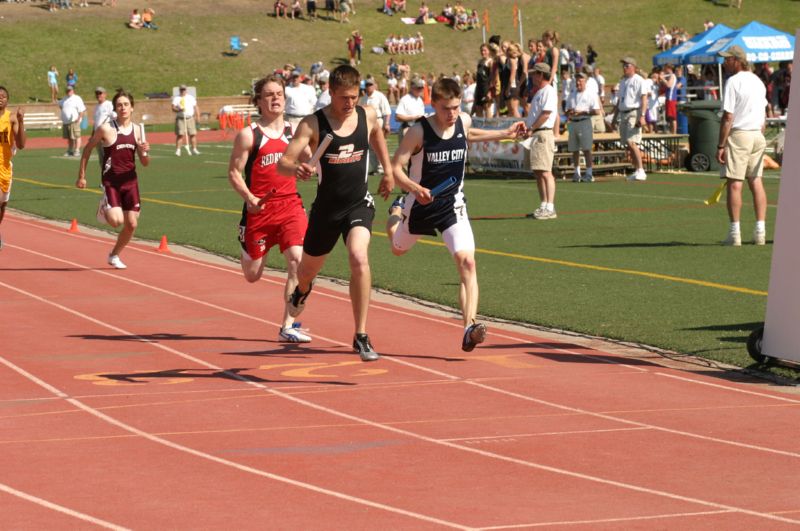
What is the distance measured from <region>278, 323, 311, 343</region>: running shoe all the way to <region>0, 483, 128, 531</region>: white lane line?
4.69 meters

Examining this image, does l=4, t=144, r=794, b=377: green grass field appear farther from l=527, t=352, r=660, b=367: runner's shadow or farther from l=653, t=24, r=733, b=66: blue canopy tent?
l=653, t=24, r=733, b=66: blue canopy tent

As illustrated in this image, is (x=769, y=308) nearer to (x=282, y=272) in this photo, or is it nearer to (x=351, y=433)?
(x=351, y=433)

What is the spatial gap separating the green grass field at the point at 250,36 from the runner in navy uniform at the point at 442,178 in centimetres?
5335

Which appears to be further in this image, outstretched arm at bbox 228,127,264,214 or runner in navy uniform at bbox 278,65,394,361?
outstretched arm at bbox 228,127,264,214

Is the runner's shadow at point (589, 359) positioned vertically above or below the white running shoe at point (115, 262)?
above

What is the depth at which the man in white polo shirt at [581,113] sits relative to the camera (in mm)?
26562

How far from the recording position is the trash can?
29.5 m

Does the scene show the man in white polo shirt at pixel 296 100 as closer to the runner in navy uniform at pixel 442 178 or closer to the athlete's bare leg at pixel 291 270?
the athlete's bare leg at pixel 291 270

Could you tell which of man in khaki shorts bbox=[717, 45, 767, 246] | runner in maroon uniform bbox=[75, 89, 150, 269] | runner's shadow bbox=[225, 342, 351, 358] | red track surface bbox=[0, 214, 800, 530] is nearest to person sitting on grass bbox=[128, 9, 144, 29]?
runner in maroon uniform bbox=[75, 89, 150, 269]

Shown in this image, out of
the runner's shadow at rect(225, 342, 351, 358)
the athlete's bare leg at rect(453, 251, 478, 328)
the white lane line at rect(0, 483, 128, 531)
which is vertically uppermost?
the athlete's bare leg at rect(453, 251, 478, 328)

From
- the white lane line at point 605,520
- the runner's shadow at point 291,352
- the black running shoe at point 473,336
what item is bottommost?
the runner's shadow at point 291,352

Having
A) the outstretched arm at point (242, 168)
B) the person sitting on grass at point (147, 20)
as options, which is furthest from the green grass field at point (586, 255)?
the person sitting on grass at point (147, 20)

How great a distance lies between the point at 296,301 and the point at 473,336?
1.72 metres

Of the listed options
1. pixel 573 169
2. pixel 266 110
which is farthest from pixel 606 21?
pixel 266 110
